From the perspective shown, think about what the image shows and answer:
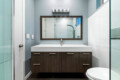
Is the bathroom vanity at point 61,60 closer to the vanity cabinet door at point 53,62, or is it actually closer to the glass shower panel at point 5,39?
the vanity cabinet door at point 53,62

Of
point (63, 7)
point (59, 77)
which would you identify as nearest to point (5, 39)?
point (59, 77)

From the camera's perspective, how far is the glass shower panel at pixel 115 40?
0.82 metres

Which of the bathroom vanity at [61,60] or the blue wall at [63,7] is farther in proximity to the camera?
the blue wall at [63,7]

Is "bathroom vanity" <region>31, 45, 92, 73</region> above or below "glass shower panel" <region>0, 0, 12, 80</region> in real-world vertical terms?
below

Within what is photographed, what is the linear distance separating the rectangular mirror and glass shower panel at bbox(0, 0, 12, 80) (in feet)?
4.58

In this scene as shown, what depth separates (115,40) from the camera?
2.78ft

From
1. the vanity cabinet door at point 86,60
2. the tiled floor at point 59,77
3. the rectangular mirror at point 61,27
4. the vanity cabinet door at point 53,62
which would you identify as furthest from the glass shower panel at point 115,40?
the rectangular mirror at point 61,27

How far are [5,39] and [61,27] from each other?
1.75 m

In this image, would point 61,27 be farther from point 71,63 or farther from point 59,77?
point 59,77

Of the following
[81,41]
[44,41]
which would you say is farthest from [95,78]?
[44,41]

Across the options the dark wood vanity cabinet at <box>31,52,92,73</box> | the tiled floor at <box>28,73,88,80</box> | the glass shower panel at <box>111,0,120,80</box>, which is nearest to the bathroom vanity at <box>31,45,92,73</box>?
the dark wood vanity cabinet at <box>31,52,92,73</box>

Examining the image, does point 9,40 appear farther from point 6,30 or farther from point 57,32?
point 57,32

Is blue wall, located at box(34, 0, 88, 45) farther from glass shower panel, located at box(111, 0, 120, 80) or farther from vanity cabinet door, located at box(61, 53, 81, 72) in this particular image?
glass shower panel, located at box(111, 0, 120, 80)

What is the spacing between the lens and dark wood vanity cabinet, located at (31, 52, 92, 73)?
7.11 ft
